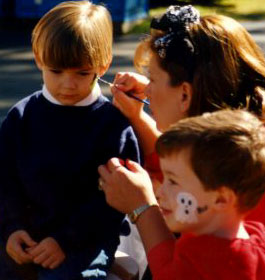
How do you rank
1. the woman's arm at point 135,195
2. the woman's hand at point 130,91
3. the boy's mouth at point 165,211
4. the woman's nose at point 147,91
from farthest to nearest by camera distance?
the woman's hand at point 130,91 → the woman's nose at point 147,91 → the woman's arm at point 135,195 → the boy's mouth at point 165,211

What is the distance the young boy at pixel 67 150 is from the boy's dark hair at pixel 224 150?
0.56 meters

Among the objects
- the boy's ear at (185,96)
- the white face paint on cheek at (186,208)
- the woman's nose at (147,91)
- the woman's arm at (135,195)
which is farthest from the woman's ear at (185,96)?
the white face paint on cheek at (186,208)

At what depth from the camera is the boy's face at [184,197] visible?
6.47 ft

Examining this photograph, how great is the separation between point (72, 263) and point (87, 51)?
2.26 ft

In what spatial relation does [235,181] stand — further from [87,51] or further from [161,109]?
[87,51]

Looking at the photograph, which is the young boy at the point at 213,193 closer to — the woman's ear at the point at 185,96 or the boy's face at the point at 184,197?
the boy's face at the point at 184,197

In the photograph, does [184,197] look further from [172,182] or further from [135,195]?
[135,195]

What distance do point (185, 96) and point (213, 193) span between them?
1.66 feet

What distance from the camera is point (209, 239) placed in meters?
1.99

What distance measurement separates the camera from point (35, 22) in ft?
32.8

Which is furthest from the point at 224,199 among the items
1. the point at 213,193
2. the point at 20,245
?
the point at 20,245

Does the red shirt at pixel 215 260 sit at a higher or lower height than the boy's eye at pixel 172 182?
lower

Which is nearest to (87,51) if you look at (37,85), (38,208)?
(38,208)

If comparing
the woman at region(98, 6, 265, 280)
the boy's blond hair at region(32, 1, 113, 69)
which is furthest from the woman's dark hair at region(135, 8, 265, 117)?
the boy's blond hair at region(32, 1, 113, 69)
